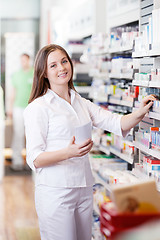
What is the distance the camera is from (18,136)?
8328mm

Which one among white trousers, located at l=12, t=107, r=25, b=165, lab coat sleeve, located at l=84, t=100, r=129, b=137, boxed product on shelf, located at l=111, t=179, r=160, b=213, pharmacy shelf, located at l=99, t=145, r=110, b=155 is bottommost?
white trousers, located at l=12, t=107, r=25, b=165

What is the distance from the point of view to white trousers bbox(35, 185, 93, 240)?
2740 millimetres

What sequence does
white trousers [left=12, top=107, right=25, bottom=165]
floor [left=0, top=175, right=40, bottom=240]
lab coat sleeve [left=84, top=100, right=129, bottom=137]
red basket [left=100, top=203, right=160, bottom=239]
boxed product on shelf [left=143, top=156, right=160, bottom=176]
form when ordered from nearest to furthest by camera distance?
red basket [left=100, top=203, right=160, bottom=239] → boxed product on shelf [left=143, top=156, right=160, bottom=176] → lab coat sleeve [left=84, top=100, right=129, bottom=137] → floor [left=0, top=175, right=40, bottom=240] → white trousers [left=12, top=107, right=25, bottom=165]

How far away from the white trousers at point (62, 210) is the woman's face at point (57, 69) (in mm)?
649

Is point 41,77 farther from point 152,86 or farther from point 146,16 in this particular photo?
point 146,16

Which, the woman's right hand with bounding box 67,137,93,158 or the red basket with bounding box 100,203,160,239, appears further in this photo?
the woman's right hand with bounding box 67,137,93,158

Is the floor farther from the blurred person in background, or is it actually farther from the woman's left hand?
the woman's left hand

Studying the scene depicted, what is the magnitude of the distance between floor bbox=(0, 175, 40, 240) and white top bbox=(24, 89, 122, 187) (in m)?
2.26

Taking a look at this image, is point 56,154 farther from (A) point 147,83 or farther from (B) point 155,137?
(A) point 147,83

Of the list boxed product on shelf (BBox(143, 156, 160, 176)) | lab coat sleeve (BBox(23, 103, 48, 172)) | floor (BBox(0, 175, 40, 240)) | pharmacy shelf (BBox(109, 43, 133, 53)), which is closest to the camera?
lab coat sleeve (BBox(23, 103, 48, 172))

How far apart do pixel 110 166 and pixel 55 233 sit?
136cm

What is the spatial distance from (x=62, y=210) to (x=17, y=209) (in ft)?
10.7

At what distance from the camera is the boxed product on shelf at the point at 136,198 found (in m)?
1.55

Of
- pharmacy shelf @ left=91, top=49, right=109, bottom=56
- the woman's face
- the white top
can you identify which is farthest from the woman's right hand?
pharmacy shelf @ left=91, top=49, right=109, bottom=56
